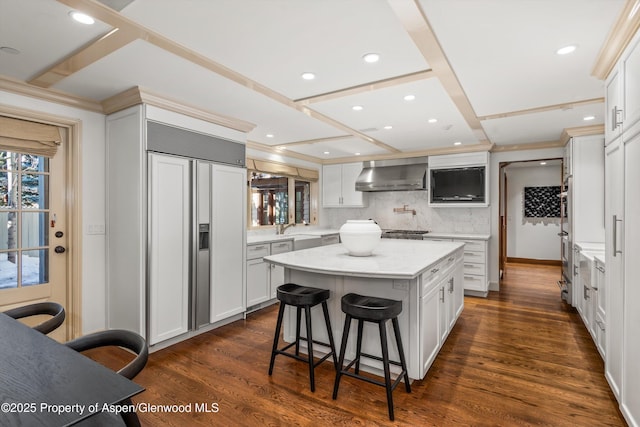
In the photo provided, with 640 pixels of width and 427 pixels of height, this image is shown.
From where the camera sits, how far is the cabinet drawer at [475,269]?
16.3 ft

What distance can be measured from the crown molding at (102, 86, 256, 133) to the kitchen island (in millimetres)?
Answer: 1645

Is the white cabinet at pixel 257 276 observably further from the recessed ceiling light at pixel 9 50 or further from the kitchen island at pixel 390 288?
the recessed ceiling light at pixel 9 50

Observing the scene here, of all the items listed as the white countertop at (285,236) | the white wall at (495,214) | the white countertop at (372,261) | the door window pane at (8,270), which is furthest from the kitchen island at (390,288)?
the white wall at (495,214)

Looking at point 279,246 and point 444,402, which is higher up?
point 279,246

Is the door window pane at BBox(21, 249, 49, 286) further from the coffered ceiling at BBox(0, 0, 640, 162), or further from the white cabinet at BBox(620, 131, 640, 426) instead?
the white cabinet at BBox(620, 131, 640, 426)

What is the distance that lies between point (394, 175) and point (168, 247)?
3895mm

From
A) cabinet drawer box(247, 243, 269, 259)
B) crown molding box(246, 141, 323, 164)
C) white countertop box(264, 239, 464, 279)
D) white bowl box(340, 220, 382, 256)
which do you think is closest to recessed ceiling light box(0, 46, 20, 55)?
white countertop box(264, 239, 464, 279)

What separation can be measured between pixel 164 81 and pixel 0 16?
3.26ft

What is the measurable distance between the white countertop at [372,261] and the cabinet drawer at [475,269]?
5.80 feet

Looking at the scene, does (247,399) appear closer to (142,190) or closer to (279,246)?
(142,190)

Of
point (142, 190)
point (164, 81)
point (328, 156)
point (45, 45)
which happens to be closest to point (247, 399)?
point (142, 190)

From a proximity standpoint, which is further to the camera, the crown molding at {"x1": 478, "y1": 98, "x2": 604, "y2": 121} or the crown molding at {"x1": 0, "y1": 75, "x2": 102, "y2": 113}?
the crown molding at {"x1": 478, "y1": 98, "x2": 604, "y2": 121}

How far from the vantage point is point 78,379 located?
3.45ft

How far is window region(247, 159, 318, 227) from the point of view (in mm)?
5273
